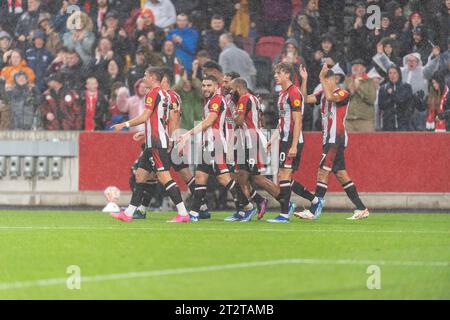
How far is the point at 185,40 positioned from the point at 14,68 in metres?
3.53

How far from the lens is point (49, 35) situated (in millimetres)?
26312

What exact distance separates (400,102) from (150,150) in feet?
22.4

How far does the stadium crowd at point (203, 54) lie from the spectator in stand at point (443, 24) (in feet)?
0.06

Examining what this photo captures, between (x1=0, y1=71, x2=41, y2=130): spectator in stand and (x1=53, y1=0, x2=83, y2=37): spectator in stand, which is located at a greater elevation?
(x1=53, y1=0, x2=83, y2=37): spectator in stand

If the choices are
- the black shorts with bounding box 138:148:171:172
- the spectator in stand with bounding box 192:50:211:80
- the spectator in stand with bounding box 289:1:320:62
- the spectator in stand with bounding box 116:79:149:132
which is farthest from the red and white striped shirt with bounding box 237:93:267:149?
the spectator in stand with bounding box 116:79:149:132

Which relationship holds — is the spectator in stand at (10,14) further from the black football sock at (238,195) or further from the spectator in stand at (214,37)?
the black football sock at (238,195)

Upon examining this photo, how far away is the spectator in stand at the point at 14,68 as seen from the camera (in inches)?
996

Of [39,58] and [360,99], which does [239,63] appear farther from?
[39,58]

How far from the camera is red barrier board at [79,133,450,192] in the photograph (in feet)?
76.2

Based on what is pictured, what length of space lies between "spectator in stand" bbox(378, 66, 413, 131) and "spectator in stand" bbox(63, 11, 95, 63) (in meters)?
6.14

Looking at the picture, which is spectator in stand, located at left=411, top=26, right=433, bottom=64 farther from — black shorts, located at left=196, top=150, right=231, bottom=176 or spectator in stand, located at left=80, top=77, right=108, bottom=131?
black shorts, located at left=196, top=150, right=231, bottom=176

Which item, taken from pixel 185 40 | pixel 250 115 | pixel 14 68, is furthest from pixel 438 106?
pixel 14 68
